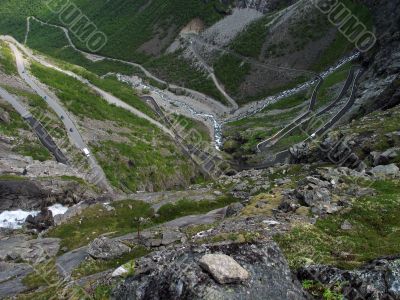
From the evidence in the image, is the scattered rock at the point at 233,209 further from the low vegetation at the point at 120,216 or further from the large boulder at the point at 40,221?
the large boulder at the point at 40,221

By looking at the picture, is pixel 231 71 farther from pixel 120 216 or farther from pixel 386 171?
pixel 386 171

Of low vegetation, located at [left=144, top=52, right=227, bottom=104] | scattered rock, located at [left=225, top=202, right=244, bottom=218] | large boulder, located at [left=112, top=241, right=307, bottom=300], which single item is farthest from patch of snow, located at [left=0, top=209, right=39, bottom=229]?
low vegetation, located at [left=144, top=52, right=227, bottom=104]

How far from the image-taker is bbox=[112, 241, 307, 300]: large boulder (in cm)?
1562

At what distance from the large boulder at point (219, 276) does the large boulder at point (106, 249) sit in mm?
13400

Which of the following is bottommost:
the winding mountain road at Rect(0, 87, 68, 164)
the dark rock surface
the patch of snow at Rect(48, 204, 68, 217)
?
the dark rock surface

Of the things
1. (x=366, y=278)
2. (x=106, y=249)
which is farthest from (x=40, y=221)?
(x=366, y=278)

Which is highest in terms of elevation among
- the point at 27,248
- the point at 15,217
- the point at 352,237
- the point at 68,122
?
the point at 68,122

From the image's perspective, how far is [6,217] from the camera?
4756 cm

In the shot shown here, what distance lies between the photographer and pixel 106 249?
31.5 meters

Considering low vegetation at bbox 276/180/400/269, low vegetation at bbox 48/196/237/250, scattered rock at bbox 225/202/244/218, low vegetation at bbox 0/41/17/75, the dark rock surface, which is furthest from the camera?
low vegetation at bbox 0/41/17/75

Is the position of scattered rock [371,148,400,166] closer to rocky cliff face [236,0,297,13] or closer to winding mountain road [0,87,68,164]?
winding mountain road [0,87,68,164]

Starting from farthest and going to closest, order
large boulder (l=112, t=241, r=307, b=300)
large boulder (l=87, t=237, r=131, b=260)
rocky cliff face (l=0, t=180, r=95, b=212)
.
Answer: rocky cliff face (l=0, t=180, r=95, b=212), large boulder (l=87, t=237, r=131, b=260), large boulder (l=112, t=241, r=307, b=300)

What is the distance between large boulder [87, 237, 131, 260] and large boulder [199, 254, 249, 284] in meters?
16.3

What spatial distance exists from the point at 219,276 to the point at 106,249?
58.1 ft
